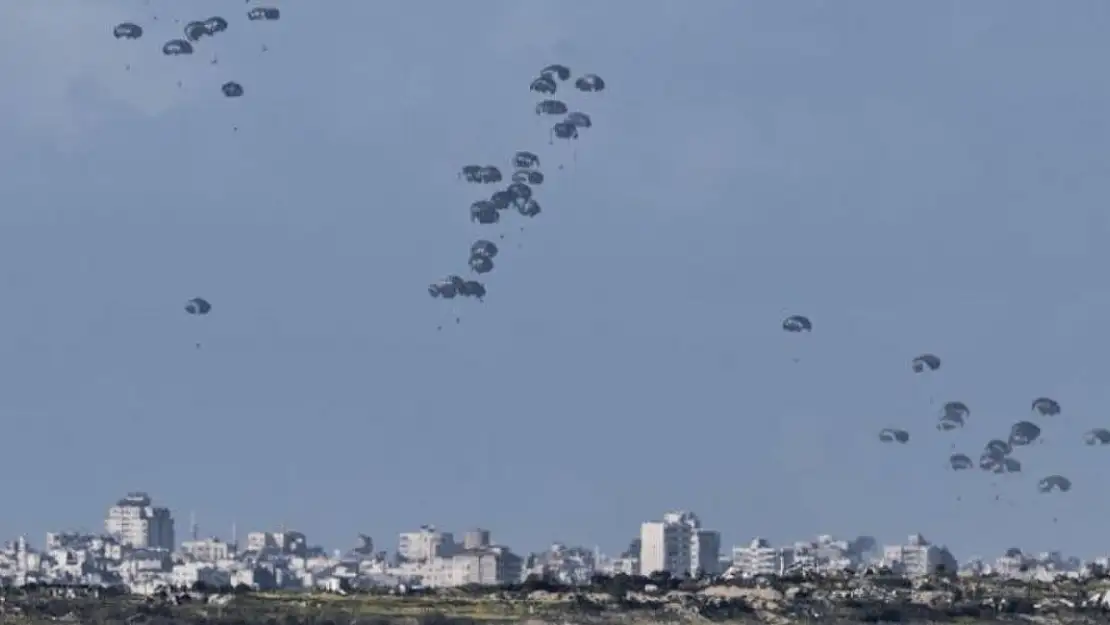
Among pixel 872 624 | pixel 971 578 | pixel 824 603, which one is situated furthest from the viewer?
pixel 971 578

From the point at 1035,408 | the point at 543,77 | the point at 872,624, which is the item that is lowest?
the point at 872,624

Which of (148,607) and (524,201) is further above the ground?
(524,201)

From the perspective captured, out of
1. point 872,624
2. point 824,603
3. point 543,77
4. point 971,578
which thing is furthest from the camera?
point 971,578

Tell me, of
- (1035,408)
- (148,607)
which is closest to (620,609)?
(148,607)

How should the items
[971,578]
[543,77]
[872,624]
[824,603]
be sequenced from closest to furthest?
[872,624] → [824,603] → [543,77] → [971,578]

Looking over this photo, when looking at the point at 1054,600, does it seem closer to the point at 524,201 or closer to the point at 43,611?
the point at 524,201

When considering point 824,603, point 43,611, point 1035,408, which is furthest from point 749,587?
point 43,611

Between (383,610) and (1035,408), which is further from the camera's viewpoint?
(1035,408)

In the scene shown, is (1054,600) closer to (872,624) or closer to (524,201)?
(872,624)

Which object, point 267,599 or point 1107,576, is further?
point 1107,576
